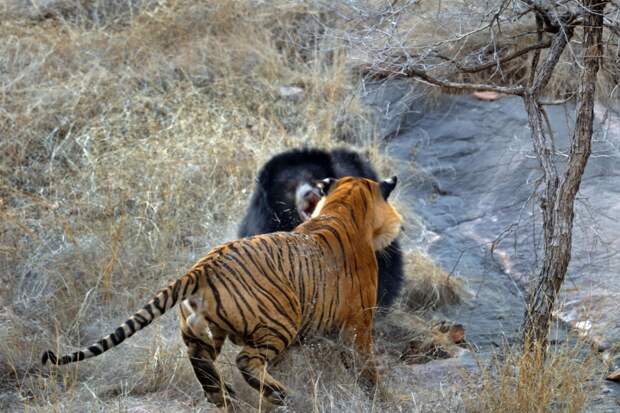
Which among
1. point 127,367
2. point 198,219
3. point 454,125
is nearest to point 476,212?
point 454,125

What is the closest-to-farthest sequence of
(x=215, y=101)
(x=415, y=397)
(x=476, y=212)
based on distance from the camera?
(x=415, y=397), (x=476, y=212), (x=215, y=101)

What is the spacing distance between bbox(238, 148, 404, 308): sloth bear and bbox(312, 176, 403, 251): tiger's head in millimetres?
808

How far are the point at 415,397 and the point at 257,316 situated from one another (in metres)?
0.94

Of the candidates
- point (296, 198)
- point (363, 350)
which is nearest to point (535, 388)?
point (363, 350)

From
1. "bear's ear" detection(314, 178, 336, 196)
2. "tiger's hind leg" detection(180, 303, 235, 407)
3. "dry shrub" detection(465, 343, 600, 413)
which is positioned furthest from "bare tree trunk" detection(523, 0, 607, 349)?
"tiger's hind leg" detection(180, 303, 235, 407)

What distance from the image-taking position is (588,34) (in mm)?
4977

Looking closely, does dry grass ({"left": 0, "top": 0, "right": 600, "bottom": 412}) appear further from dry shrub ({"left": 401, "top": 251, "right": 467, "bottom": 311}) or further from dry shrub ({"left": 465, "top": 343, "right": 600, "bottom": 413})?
dry shrub ({"left": 465, "top": 343, "right": 600, "bottom": 413})

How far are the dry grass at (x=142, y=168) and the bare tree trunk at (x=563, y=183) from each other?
0.76m

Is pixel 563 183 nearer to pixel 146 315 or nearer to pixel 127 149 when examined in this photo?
pixel 146 315

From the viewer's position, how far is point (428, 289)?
6.70 metres

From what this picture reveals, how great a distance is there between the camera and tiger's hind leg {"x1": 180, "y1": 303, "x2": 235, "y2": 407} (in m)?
4.18

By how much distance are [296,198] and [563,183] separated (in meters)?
1.76

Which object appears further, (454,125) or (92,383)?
(454,125)

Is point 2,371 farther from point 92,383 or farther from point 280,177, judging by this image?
point 280,177
